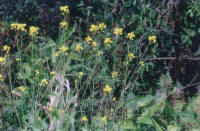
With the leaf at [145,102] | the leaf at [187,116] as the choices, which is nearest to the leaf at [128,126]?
the leaf at [145,102]

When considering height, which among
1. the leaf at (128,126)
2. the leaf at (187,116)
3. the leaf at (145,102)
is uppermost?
the leaf at (145,102)

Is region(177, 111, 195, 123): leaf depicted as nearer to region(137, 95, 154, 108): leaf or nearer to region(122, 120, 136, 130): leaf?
region(137, 95, 154, 108): leaf

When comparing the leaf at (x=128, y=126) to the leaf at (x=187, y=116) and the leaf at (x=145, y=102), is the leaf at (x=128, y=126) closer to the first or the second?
the leaf at (x=145, y=102)

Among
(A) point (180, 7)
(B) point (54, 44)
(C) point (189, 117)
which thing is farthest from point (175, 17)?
(C) point (189, 117)

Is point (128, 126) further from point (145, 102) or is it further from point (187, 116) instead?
point (187, 116)

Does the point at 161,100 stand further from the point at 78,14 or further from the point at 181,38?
the point at 78,14

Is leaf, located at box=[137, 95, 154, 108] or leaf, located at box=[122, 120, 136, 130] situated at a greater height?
leaf, located at box=[137, 95, 154, 108]

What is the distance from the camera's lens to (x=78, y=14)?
4.27 metres

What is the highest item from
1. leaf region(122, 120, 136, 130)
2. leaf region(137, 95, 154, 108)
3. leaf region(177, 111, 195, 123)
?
leaf region(137, 95, 154, 108)

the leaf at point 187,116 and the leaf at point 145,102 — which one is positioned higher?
the leaf at point 145,102

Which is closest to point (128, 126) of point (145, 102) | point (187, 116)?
point (145, 102)

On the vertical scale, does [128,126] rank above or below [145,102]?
below

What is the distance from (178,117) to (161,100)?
241 millimetres

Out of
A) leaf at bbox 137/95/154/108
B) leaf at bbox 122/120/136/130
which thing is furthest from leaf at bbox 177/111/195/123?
leaf at bbox 122/120/136/130
